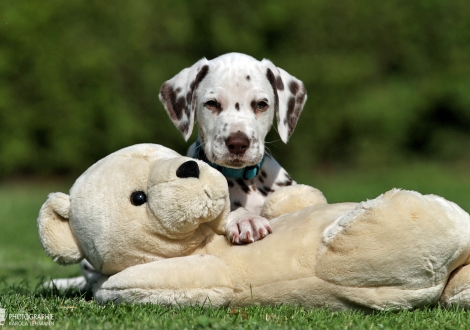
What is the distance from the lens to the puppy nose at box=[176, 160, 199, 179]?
377 cm

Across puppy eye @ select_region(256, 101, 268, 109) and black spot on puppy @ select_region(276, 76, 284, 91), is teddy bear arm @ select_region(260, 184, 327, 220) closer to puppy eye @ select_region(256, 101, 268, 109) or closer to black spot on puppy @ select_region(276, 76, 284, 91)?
puppy eye @ select_region(256, 101, 268, 109)

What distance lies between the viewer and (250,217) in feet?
13.7

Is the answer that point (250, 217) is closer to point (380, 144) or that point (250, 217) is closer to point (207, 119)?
point (207, 119)

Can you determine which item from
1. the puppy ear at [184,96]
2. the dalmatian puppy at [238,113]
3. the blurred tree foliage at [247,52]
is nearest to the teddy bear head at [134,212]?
the dalmatian puppy at [238,113]

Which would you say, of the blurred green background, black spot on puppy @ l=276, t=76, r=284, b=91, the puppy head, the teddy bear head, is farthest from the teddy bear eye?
the blurred green background

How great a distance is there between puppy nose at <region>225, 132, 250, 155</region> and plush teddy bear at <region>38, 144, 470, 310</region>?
83 cm

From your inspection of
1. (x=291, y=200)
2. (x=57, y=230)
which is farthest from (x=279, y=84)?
(x=57, y=230)

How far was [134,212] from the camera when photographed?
12.6ft

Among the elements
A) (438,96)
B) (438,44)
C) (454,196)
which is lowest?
(454,196)

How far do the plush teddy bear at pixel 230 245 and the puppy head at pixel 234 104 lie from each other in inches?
34.9

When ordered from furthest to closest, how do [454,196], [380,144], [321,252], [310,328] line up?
[380,144]
[454,196]
[321,252]
[310,328]

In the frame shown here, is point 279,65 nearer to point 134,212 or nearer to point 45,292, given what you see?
point 45,292

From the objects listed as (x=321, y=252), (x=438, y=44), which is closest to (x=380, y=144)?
(x=438, y=44)

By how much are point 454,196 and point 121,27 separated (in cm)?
1151
